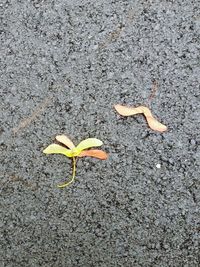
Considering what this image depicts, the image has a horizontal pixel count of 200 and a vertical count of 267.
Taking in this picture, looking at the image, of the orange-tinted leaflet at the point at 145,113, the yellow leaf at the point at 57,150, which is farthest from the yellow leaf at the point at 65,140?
the orange-tinted leaflet at the point at 145,113

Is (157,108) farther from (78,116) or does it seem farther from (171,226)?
(171,226)

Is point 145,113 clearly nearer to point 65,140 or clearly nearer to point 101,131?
point 101,131

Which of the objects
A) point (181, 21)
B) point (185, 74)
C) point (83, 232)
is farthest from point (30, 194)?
point (181, 21)

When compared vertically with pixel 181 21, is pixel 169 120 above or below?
below

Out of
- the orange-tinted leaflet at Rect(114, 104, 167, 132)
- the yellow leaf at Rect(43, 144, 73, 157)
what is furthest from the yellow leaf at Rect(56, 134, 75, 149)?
the orange-tinted leaflet at Rect(114, 104, 167, 132)

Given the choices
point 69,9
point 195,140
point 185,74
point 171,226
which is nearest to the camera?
point 171,226

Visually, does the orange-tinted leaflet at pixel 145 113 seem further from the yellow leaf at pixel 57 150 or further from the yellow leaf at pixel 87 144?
the yellow leaf at pixel 57 150

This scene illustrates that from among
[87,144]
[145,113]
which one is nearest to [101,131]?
[87,144]
